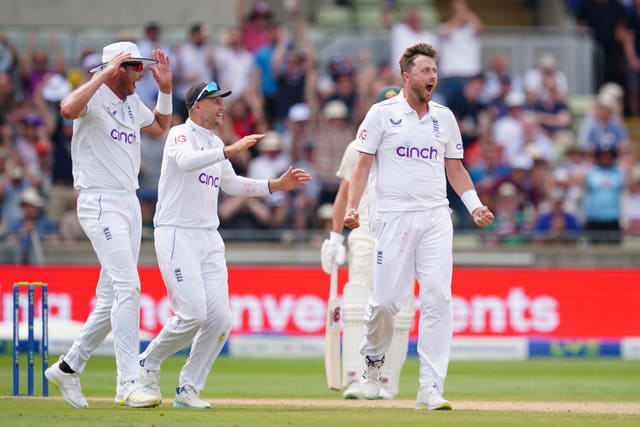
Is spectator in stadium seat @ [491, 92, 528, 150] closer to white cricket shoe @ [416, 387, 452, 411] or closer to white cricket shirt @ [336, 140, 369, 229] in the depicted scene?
white cricket shirt @ [336, 140, 369, 229]

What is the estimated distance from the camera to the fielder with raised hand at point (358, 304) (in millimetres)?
11664

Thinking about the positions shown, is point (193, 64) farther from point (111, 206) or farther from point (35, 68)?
point (111, 206)

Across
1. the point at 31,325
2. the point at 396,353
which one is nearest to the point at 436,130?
the point at 396,353

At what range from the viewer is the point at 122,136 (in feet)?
33.6

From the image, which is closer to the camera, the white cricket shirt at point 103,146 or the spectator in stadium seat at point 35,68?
the white cricket shirt at point 103,146

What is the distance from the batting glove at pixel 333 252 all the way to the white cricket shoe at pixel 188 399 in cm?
177

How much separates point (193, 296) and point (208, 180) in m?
0.92

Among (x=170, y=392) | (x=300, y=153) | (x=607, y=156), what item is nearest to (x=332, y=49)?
(x=300, y=153)

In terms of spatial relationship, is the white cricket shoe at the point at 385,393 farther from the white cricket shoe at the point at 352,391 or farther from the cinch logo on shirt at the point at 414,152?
the cinch logo on shirt at the point at 414,152

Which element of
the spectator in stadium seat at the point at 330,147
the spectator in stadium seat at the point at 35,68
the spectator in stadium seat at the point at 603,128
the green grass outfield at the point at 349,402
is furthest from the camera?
the spectator in stadium seat at the point at 35,68

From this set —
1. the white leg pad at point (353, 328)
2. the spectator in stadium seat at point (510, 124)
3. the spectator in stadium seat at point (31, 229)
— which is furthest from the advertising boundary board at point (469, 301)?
the white leg pad at point (353, 328)

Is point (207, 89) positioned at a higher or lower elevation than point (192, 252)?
higher

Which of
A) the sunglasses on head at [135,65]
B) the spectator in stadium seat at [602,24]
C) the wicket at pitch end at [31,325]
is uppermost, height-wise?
the spectator in stadium seat at [602,24]

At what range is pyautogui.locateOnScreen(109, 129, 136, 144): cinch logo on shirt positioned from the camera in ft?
33.4
